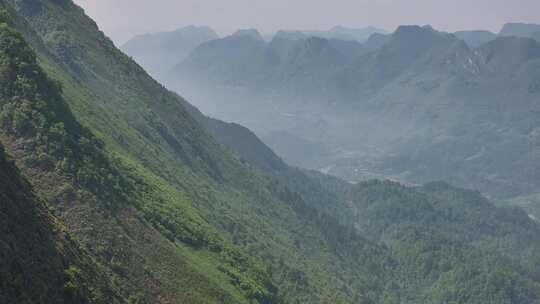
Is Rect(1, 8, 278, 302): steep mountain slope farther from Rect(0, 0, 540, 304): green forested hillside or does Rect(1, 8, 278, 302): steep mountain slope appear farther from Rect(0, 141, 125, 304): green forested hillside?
Rect(0, 141, 125, 304): green forested hillside

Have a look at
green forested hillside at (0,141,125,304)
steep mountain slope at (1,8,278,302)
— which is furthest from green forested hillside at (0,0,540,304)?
green forested hillside at (0,141,125,304)

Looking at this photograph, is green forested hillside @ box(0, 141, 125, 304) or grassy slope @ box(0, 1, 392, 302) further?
grassy slope @ box(0, 1, 392, 302)

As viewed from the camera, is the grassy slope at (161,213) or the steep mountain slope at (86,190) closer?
the steep mountain slope at (86,190)

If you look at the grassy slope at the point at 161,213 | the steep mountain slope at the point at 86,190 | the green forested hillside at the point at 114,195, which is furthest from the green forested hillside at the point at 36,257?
the grassy slope at the point at 161,213

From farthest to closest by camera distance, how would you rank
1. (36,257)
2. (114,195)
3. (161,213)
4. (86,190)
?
(161,213), (114,195), (86,190), (36,257)

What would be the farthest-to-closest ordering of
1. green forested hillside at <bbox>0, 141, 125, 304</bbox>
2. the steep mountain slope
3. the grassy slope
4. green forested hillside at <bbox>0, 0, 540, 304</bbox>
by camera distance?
1. the grassy slope
2. the steep mountain slope
3. green forested hillside at <bbox>0, 0, 540, 304</bbox>
4. green forested hillside at <bbox>0, 141, 125, 304</bbox>

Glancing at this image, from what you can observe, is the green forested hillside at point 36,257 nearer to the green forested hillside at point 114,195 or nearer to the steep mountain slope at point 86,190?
the green forested hillside at point 114,195

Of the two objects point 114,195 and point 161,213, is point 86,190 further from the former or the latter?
point 161,213

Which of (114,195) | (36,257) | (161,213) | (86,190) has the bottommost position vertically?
(161,213)

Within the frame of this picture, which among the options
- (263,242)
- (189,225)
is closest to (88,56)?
(263,242)

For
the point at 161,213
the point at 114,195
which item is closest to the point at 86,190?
the point at 114,195

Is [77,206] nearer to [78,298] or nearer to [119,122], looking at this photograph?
[78,298]

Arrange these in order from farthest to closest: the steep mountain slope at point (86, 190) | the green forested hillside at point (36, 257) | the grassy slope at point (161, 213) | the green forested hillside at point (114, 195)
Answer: the grassy slope at point (161, 213) < the steep mountain slope at point (86, 190) < the green forested hillside at point (114, 195) < the green forested hillside at point (36, 257)

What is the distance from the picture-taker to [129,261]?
2921 inches
